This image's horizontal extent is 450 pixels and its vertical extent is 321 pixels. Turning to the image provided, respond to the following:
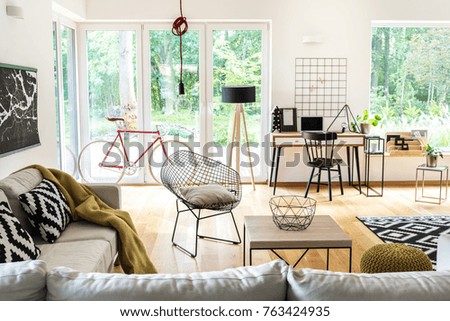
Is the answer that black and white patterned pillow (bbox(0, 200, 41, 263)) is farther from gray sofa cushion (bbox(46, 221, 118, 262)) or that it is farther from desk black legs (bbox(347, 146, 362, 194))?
desk black legs (bbox(347, 146, 362, 194))

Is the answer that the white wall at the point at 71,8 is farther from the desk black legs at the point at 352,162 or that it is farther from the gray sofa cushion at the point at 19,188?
the desk black legs at the point at 352,162

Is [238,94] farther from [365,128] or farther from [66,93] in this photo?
[66,93]

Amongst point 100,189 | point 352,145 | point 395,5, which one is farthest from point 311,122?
point 100,189

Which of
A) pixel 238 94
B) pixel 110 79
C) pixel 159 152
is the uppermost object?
pixel 110 79

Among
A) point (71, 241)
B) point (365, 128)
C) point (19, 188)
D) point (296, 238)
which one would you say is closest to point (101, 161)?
point (365, 128)

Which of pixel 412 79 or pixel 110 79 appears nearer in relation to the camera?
pixel 110 79

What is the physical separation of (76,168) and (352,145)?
3.31 m

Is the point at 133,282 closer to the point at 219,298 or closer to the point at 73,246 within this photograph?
the point at 219,298

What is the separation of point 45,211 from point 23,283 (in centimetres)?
173

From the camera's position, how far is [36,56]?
15.2ft

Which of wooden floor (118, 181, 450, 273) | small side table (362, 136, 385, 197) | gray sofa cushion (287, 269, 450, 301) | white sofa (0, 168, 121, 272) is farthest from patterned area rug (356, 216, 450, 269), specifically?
gray sofa cushion (287, 269, 450, 301)

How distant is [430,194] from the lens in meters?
6.63

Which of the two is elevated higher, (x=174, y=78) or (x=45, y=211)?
(x=174, y=78)

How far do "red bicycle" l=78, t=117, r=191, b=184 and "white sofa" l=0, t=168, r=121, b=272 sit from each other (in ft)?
11.0
